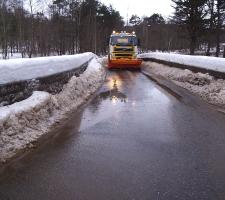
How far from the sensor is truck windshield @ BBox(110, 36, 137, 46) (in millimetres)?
30203

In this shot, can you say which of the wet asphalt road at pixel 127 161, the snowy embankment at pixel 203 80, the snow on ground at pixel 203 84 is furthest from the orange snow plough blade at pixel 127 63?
the wet asphalt road at pixel 127 161

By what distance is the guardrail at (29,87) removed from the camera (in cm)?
822

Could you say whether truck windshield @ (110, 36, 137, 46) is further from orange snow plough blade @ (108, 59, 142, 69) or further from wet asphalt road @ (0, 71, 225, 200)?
wet asphalt road @ (0, 71, 225, 200)

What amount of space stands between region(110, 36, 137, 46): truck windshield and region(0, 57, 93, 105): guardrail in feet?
56.4

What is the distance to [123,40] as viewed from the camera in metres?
30.5

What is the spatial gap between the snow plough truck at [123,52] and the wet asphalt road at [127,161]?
61.8 feet

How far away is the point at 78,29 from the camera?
52969mm

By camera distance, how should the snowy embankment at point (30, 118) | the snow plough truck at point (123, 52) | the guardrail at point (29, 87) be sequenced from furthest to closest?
the snow plough truck at point (123, 52)
the guardrail at point (29, 87)
the snowy embankment at point (30, 118)

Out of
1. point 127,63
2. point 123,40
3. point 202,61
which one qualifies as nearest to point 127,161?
point 202,61

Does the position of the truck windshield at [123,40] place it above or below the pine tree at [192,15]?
below

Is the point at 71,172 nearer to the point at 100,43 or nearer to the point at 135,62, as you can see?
Result: the point at 135,62

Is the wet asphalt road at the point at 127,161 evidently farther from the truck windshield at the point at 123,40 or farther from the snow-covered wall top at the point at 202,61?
the truck windshield at the point at 123,40

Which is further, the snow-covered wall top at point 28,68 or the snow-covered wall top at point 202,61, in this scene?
the snow-covered wall top at point 202,61

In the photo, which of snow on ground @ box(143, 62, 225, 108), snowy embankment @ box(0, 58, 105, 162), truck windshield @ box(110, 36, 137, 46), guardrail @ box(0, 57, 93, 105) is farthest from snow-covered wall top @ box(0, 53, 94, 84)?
truck windshield @ box(110, 36, 137, 46)
